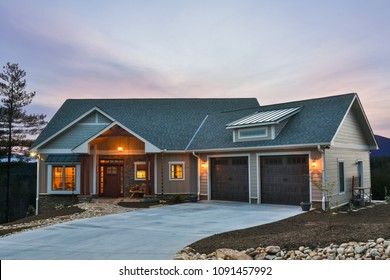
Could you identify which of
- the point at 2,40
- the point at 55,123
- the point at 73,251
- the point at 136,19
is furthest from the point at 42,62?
the point at 73,251

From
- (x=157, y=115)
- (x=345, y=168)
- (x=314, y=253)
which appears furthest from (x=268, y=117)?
(x=314, y=253)

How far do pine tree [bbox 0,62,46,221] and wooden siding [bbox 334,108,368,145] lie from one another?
72.2 feet

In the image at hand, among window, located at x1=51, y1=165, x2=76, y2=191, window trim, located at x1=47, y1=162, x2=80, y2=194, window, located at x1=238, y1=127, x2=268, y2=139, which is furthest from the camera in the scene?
window, located at x1=51, y1=165, x2=76, y2=191

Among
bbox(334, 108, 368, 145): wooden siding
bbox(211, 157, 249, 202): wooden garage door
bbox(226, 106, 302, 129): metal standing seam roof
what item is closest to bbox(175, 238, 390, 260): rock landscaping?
bbox(334, 108, 368, 145): wooden siding

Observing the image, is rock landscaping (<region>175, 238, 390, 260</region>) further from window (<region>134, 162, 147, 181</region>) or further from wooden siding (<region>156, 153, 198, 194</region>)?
window (<region>134, 162, 147, 181</region>)

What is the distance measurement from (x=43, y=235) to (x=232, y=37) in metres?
10.4

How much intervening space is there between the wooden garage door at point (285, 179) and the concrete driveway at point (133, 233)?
62 centimetres

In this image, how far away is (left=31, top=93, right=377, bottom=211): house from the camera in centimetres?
1441

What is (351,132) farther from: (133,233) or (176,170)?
(133,233)

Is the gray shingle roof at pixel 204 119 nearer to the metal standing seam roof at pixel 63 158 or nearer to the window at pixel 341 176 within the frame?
the metal standing seam roof at pixel 63 158

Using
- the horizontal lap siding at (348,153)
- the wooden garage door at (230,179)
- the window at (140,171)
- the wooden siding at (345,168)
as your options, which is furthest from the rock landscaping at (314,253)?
the window at (140,171)

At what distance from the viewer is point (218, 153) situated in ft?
56.5

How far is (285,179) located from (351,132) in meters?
4.03

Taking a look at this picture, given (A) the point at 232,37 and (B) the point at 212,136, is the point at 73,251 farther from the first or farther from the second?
(B) the point at 212,136
